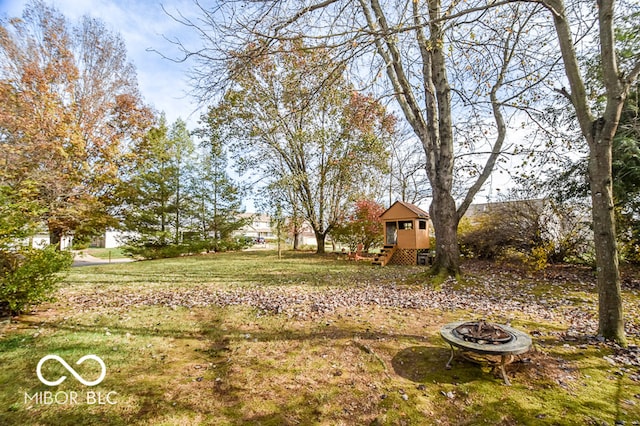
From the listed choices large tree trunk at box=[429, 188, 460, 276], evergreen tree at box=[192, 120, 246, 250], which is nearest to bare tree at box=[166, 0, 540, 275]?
large tree trunk at box=[429, 188, 460, 276]

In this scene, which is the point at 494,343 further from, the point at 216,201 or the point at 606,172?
the point at 216,201

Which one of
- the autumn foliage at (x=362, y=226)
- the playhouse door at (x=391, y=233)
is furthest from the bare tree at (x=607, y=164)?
the autumn foliage at (x=362, y=226)

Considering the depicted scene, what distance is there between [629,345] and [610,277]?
35.6 inches

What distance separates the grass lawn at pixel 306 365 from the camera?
7.93 ft

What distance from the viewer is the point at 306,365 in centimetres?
323

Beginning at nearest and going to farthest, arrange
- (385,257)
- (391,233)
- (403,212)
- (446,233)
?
(446,233) < (385,257) < (403,212) < (391,233)

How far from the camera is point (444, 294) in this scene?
6324 mm

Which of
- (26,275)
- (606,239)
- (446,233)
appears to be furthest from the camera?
(446,233)

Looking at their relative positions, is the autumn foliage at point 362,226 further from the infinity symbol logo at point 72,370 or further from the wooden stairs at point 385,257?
the infinity symbol logo at point 72,370

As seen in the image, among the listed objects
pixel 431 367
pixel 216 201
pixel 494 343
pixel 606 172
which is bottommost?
pixel 431 367

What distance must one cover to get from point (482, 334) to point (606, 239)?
2.24 meters

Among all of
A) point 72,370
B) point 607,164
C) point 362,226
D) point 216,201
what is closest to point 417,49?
point 607,164

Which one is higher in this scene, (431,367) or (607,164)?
(607,164)

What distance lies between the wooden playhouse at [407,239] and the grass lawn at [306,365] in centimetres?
678
